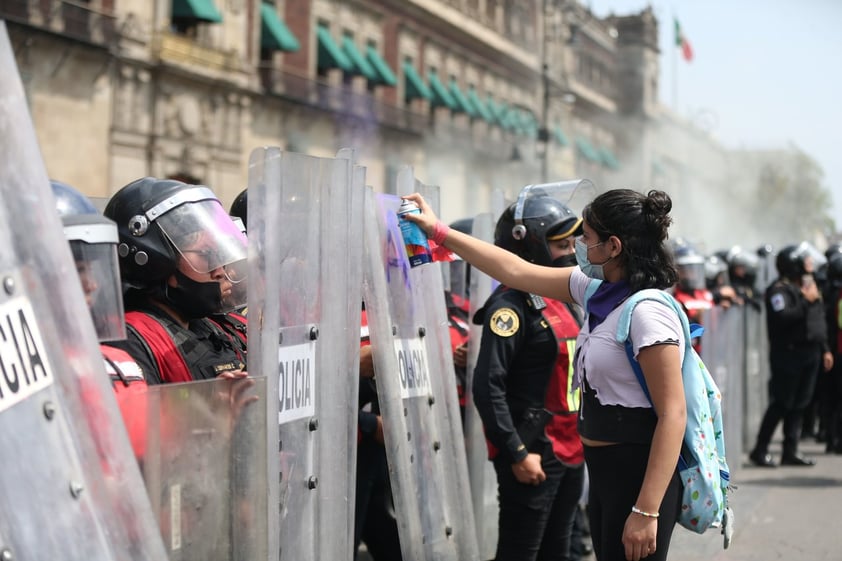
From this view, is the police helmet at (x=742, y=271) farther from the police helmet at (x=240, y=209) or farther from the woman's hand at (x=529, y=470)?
the police helmet at (x=240, y=209)

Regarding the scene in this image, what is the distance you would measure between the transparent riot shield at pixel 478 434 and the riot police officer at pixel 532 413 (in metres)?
0.67

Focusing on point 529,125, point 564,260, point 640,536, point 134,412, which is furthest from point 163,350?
point 529,125

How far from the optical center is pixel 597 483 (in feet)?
10.4

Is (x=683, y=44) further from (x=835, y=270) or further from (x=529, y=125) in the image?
(x=835, y=270)

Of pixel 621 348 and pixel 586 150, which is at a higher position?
pixel 586 150

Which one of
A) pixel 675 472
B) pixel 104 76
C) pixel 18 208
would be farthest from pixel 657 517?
pixel 104 76

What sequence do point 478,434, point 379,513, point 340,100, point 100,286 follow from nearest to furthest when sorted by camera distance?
point 100,286, point 379,513, point 478,434, point 340,100

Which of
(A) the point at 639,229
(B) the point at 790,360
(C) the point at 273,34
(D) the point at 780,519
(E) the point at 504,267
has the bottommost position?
(D) the point at 780,519

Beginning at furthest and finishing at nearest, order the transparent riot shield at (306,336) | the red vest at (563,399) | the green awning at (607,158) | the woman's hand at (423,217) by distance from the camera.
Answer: the green awning at (607,158) < the red vest at (563,399) < the woman's hand at (423,217) < the transparent riot shield at (306,336)

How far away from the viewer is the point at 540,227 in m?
4.50

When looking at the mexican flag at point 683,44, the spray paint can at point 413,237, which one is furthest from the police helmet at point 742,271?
the mexican flag at point 683,44

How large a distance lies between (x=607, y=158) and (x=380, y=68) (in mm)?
23745

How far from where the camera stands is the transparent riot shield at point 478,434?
512 centimetres

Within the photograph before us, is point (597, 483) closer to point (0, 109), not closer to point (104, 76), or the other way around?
point (0, 109)
